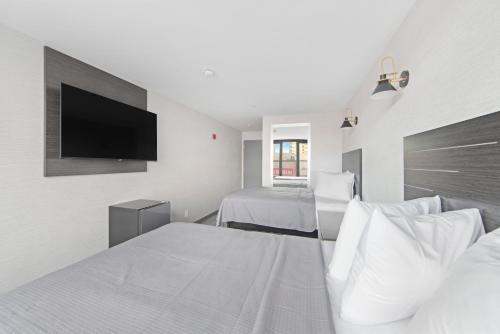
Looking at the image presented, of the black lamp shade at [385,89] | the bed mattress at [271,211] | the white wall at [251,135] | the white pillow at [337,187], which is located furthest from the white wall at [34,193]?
the white wall at [251,135]

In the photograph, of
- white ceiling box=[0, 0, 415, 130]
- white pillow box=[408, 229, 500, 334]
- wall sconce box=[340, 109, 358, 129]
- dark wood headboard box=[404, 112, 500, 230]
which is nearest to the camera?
white pillow box=[408, 229, 500, 334]

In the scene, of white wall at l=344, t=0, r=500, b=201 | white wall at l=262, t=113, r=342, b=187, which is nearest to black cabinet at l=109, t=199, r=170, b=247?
white wall at l=344, t=0, r=500, b=201

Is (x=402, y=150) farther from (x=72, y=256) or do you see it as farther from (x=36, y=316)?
(x=72, y=256)

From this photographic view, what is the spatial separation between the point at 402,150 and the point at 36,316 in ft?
7.03

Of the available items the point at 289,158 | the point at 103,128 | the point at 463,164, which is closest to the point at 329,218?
the point at 463,164

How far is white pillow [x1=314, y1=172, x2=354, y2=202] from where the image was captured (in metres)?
2.46

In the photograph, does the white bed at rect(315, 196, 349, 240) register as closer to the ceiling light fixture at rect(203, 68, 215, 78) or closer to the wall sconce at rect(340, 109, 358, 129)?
the wall sconce at rect(340, 109, 358, 129)

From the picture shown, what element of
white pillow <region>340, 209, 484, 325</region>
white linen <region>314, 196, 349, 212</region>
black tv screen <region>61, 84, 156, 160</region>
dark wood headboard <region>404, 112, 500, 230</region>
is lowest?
white linen <region>314, 196, 349, 212</region>

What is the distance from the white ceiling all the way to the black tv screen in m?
0.42

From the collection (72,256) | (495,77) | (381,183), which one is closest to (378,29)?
(495,77)

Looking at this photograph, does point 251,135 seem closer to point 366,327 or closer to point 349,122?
point 349,122

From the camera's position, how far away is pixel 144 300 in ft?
2.51

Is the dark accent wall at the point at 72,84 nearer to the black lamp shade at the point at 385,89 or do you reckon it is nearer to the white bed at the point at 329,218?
the white bed at the point at 329,218

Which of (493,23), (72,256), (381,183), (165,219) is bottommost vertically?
(72,256)
